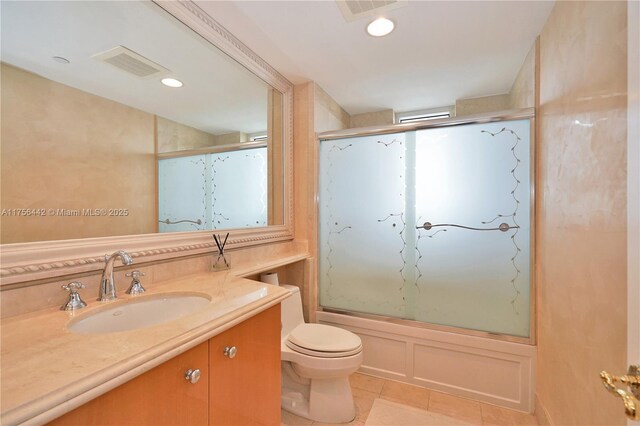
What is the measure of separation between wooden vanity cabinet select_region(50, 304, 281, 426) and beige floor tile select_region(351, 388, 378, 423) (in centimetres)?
79

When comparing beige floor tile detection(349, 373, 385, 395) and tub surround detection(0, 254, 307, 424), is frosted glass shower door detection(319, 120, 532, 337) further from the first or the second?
tub surround detection(0, 254, 307, 424)

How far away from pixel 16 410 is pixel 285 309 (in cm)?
143

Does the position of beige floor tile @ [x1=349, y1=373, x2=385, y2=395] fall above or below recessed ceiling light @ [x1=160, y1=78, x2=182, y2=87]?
below

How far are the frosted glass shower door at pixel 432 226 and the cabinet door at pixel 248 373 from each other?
1.19 metres

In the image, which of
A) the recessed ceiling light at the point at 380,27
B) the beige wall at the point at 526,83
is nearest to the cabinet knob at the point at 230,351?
the recessed ceiling light at the point at 380,27

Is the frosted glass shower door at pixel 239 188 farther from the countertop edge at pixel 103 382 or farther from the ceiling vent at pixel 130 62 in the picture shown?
the countertop edge at pixel 103 382

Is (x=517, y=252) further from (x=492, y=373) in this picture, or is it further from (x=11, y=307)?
(x=11, y=307)

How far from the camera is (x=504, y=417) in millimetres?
1623

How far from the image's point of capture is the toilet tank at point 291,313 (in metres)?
1.76

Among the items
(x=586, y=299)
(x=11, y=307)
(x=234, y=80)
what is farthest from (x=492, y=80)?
(x=11, y=307)

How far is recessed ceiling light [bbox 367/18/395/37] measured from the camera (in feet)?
5.06

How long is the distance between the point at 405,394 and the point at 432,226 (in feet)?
3.83

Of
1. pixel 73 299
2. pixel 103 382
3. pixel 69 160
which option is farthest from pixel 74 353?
pixel 69 160

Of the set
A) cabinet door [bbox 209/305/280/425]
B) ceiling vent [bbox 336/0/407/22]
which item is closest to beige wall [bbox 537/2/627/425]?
ceiling vent [bbox 336/0/407/22]
